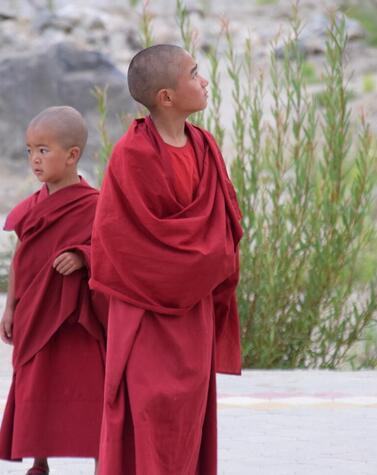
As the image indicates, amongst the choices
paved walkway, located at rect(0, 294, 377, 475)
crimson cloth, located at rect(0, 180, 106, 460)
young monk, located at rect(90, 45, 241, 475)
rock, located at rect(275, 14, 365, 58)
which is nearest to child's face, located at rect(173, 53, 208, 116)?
young monk, located at rect(90, 45, 241, 475)

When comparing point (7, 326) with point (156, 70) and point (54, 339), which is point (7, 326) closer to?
point (54, 339)

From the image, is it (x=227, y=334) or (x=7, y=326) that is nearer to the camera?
(x=227, y=334)

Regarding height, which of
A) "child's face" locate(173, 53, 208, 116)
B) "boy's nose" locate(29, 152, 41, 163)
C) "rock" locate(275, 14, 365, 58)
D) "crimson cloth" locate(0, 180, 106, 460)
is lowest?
"crimson cloth" locate(0, 180, 106, 460)

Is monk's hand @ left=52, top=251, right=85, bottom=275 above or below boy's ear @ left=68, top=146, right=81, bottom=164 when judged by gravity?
below

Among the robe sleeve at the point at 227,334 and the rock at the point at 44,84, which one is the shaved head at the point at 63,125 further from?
the rock at the point at 44,84

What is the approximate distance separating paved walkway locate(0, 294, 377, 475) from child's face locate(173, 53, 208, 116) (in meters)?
1.44

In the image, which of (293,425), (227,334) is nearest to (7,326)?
(227,334)

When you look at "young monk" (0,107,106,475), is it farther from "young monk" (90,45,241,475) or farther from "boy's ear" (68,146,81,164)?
"young monk" (90,45,241,475)

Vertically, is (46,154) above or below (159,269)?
above

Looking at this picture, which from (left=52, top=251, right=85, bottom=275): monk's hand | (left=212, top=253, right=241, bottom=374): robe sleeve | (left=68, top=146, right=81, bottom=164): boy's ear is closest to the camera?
(left=212, top=253, right=241, bottom=374): robe sleeve

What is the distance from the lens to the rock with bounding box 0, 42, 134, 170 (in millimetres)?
13508

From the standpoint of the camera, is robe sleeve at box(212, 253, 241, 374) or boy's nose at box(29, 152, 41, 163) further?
boy's nose at box(29, 152, 41, 163)

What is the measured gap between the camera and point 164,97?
3957 millimetres

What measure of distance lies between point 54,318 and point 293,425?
4.55 ft
